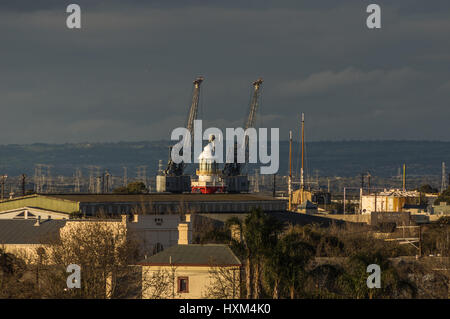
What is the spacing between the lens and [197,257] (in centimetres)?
6569

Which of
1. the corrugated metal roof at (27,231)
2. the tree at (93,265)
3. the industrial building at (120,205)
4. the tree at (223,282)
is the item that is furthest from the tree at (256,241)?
the industrial building at (120,205)

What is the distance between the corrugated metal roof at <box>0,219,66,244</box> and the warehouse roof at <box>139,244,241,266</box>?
24.7m

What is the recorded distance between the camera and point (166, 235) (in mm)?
96438

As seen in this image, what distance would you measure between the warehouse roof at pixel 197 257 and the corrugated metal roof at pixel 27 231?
2472cm

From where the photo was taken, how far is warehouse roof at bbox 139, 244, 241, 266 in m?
63.8

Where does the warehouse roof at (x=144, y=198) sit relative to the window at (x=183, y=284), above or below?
above

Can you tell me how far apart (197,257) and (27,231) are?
36.3 meters

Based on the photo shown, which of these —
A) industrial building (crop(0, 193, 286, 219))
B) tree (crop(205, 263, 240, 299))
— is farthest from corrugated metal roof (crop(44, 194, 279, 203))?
tree (crop(205, 263, 240, 299))

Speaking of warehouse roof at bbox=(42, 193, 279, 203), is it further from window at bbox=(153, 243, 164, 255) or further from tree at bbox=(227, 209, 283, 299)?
tree at bbox=(227, 209, 283, 299)

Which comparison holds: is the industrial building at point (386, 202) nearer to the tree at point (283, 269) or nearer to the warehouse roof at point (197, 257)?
the warehouse roof at point (197, 257)

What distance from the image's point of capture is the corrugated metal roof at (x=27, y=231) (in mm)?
94175
